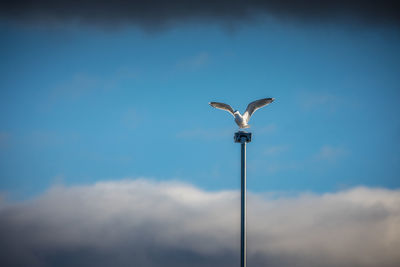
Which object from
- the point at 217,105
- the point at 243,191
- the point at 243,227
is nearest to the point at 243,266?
the point at 243,227

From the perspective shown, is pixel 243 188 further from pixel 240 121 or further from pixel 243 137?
pixel 240 121

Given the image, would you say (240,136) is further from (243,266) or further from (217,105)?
(243,266)

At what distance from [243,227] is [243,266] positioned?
141 inches

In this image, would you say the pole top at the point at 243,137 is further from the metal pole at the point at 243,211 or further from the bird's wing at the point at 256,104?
the bird's wing at the point at 256,104

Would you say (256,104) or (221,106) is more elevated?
(256,104)

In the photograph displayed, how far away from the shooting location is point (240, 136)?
188 ft

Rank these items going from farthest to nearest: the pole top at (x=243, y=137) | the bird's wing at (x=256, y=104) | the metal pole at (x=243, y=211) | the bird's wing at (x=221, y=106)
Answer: the bird's wing at (x=221, y=106)
the bird's wing at (x=256, y=104)
the pole top at (x=243, y=137)
the metal pole at (x=243, y=211)

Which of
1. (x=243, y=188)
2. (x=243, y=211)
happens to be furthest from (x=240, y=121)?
(x=243, y=211)

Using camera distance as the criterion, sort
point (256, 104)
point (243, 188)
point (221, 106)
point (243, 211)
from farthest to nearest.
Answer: point (221, 106), point (256, 104), point (243, 188), point (243, 211)

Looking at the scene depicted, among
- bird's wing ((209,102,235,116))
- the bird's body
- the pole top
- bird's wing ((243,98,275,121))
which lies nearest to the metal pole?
the pole top

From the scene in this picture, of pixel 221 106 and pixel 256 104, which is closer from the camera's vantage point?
pixel 256 104

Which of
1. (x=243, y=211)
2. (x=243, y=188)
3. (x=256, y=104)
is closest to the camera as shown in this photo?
(x=243, y=211)

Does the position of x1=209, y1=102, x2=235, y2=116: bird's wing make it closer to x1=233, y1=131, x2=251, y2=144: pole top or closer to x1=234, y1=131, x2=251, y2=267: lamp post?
x1=234, y1=131, x2=251, y2=267: lamp post

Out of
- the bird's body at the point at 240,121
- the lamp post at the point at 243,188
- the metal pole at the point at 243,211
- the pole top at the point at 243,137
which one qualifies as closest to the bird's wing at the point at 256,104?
the bird's body at the point at 240,121
